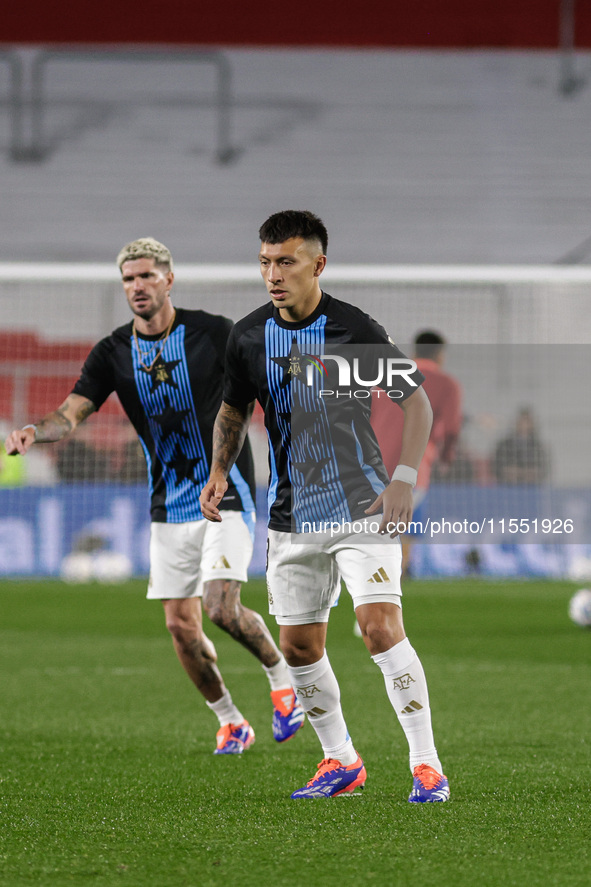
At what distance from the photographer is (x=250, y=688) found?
6.84 m

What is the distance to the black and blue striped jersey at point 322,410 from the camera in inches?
153

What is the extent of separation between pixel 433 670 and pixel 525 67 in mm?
16011

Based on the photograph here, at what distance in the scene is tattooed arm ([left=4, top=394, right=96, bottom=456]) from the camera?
4578 millimetres

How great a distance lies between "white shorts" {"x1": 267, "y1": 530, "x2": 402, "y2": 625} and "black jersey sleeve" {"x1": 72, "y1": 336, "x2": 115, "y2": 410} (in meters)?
1.51

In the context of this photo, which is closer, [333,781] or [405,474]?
[405,474]

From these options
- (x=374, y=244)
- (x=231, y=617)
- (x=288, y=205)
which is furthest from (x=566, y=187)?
(x=231, y=617)

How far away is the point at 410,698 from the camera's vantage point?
3.77 meters

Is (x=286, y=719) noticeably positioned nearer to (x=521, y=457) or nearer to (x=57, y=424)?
(x=57, y=424)

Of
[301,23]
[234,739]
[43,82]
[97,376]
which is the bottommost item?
[234,739]

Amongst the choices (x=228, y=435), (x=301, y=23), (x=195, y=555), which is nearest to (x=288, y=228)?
(x=228, y=435)

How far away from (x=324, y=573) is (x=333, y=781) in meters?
0.71

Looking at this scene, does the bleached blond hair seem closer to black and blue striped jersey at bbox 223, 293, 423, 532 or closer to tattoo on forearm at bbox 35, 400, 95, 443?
tattoo on forearm at bbox 35, 400, 95, 443

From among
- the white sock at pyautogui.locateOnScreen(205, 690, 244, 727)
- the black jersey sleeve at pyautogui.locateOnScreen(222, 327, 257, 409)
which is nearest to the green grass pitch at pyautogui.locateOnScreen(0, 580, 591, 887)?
the white sock at pyautogui.locateOnScreen(205, 690, 244, 727)

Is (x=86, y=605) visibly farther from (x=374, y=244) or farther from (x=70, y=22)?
(x=70, y=22)
